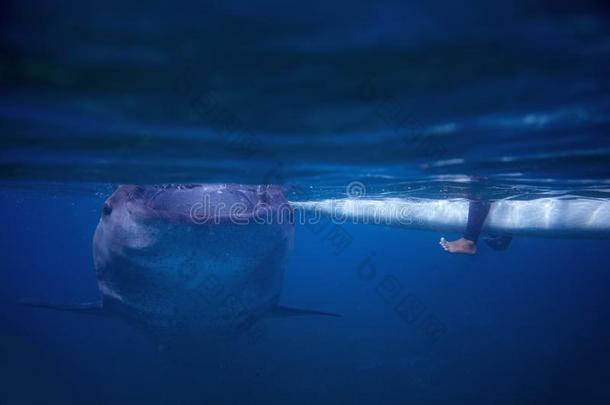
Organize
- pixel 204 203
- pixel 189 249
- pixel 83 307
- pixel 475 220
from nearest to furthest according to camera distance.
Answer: pixel 189 249, pixel 204 203, pixel 83 307, pixel 475 220

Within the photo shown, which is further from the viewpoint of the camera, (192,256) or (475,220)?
(475,220)

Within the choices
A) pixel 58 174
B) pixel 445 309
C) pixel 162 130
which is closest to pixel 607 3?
pixel 162 130

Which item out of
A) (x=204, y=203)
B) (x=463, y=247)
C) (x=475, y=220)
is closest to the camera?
(x=204, y=203)

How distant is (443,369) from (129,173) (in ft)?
49.0

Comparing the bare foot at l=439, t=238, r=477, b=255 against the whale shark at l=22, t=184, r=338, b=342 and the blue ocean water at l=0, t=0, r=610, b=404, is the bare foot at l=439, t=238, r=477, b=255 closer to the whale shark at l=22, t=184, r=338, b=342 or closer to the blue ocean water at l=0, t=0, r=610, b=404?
the blue ocean water at l=0, t=0, r=610, b=404

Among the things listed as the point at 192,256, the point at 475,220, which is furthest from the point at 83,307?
the point at 475,220

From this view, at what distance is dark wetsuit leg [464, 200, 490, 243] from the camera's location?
9.73 meters

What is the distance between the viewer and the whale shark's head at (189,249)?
16.0 feet

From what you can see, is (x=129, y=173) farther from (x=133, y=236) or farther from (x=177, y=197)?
(x=133, y=236)

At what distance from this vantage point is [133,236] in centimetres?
504

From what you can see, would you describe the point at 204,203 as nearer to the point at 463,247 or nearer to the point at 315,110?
the point at 315,110

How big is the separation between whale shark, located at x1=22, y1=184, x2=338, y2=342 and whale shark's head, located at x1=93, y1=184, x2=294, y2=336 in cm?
1

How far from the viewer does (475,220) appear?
9.85 metres

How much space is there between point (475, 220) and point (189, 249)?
804cm
